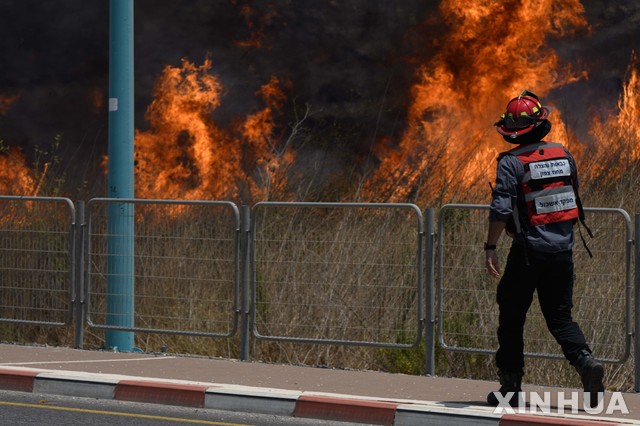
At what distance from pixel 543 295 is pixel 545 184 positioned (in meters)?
0.78

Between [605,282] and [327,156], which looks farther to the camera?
[327,156]

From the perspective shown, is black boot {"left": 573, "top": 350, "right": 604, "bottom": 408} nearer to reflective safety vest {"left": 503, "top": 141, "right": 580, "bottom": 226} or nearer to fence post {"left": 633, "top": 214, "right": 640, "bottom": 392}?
reflective safety vest {"left": 503, "top": 141, "right": 580, "bottom": 226}

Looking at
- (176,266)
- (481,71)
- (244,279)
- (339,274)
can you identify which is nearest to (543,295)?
(339,274)

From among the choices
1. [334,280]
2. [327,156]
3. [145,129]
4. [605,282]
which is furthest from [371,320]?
[145,129]

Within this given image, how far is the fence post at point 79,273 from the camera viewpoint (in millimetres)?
12461

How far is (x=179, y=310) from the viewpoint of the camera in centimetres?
1230

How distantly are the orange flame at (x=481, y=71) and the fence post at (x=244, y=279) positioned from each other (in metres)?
10.4

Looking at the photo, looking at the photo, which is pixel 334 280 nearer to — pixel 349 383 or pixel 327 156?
pixel 349 383

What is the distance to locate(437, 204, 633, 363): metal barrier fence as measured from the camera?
34.1 ft

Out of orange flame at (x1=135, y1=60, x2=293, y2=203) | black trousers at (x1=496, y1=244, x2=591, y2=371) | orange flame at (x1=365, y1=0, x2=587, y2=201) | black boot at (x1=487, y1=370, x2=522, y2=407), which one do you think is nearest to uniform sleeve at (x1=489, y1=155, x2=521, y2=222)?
black trousers at (x1=496, y1=244, x2=591, y2=371)

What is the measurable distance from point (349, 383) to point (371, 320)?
1.18m

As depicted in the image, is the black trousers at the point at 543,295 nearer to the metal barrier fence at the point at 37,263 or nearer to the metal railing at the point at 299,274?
the metal railing at the point at 299,274

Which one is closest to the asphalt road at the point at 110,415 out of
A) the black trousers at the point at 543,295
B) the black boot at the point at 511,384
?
the black boot at the point at 511,384

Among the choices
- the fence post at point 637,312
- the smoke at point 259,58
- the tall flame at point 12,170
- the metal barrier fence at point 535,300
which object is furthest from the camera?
the tall flame at point 12,170
